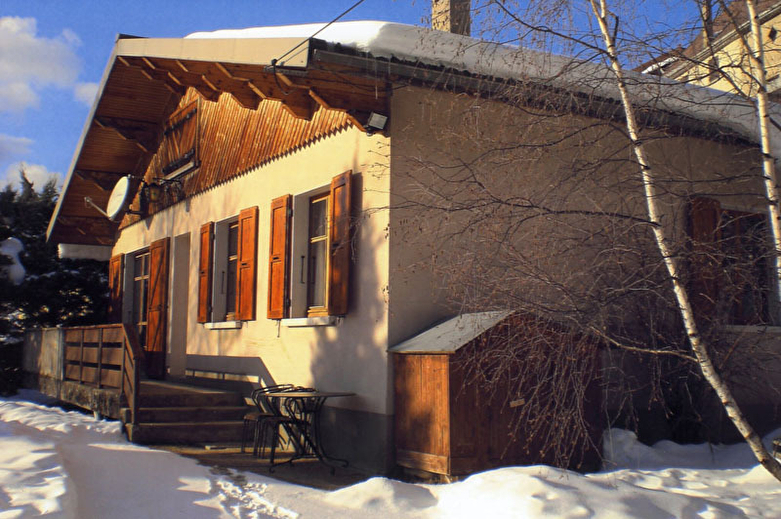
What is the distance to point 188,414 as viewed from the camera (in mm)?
8758

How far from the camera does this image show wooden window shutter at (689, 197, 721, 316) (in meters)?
5.19

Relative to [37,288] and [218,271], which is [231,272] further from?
[37,288]

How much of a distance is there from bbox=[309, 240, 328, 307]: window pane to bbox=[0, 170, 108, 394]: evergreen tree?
927 centimetres

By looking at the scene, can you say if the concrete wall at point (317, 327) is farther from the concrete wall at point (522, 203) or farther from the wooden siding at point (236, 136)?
the concrete wall at point (522, 203)

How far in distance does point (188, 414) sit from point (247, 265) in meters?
1.88

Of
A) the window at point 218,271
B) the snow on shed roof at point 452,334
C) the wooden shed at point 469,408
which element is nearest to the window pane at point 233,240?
the window at point 218,271

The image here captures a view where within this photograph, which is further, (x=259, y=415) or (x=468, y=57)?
(x=259, y=415)

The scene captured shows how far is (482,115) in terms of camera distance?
7.06 m

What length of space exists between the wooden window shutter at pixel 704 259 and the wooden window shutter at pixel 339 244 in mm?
3066

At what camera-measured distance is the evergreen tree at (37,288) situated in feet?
51.4

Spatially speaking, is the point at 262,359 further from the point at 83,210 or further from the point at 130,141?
the point at 83,210

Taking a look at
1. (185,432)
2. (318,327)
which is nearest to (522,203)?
(318,327)

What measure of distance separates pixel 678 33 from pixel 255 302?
230 inches

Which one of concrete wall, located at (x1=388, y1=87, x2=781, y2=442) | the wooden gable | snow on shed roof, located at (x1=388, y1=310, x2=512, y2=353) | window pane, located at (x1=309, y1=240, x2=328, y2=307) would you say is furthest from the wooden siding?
snow on shed roof, located at (x1=388, y1=310, x2=512, y2=353)
